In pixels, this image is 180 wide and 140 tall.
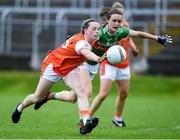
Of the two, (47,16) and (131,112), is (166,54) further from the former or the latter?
(131,112)

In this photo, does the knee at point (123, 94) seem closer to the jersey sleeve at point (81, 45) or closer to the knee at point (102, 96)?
the knee at point (102, 96)

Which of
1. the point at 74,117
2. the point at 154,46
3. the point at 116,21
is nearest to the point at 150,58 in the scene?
the point at 154,46

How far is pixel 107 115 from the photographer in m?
16.7

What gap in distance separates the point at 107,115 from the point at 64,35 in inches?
418

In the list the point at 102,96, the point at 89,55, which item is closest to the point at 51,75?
the point at 89,55

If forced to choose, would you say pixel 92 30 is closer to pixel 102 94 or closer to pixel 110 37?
pixel 110 37

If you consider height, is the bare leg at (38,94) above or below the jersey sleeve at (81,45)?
below

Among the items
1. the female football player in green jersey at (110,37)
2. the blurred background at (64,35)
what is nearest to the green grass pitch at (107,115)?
the blurred background at (64,35)

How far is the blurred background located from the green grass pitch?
23.3 inches

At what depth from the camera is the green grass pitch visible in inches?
456

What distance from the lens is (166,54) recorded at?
1058 inches

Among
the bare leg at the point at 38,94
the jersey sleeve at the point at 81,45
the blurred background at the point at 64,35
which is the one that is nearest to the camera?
the jersey sleeve at the point at 81,45

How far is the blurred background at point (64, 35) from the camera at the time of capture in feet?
87.6

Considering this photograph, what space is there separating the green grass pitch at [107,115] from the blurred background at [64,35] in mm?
591
